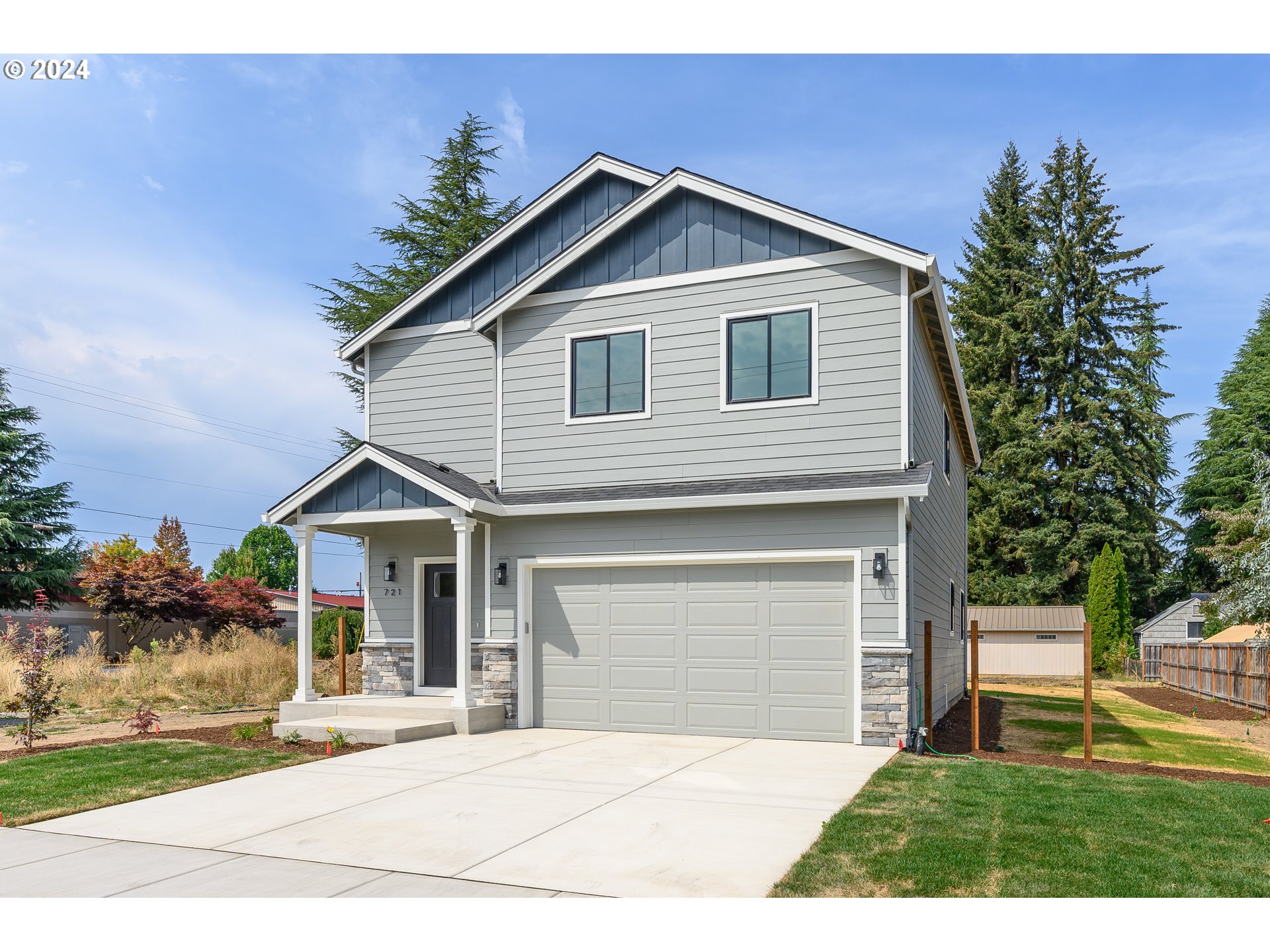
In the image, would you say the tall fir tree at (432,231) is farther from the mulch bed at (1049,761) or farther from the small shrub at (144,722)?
the mulch bed at (1049,761)

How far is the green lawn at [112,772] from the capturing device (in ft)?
26.4

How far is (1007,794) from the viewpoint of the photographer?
8.16 m

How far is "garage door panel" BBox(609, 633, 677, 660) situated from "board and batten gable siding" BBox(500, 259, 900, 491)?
2.07m

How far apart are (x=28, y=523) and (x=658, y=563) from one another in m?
23.5

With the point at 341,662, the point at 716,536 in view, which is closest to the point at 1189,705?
the point at 716,536


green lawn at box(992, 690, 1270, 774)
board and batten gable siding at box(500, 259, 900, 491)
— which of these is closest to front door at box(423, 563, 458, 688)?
board and batten gable siding at box(500, 259, 900, 491)

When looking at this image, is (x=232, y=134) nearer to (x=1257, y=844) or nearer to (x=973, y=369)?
(x=1257, y=844)

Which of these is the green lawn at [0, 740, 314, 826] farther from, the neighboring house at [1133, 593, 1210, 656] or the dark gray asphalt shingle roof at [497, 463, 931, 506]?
the neighboring house at [1133, 593, 1210, 656]

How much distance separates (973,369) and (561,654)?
3088 centimetres

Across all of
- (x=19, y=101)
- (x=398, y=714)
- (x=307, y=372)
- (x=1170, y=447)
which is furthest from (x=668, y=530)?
(x=1170, y=447)

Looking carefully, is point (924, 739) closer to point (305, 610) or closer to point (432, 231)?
point (305, 610)

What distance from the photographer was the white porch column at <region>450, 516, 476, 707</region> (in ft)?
40.4

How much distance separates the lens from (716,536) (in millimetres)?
11953

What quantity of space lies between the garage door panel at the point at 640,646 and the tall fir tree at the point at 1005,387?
27.1 m
